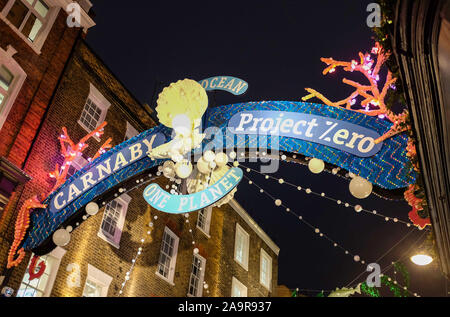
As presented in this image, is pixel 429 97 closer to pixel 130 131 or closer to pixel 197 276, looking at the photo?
pixel 130 131

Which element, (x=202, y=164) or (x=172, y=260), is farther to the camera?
(x=172, y=260)

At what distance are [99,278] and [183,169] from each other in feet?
18.9

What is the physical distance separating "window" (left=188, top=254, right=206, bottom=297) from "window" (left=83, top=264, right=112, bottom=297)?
449cm

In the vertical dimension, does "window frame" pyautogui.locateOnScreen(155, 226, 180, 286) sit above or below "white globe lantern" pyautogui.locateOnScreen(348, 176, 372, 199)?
above

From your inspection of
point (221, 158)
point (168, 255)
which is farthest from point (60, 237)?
point (168, 255)

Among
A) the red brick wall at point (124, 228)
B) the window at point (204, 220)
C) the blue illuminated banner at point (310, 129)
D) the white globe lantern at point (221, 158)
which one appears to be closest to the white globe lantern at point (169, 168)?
the white globe lantern at point (221, 158)

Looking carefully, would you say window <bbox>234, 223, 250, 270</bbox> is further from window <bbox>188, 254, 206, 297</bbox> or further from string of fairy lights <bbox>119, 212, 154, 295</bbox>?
string of fairy lights <bbox>119, 212, 154, 295</bbox>

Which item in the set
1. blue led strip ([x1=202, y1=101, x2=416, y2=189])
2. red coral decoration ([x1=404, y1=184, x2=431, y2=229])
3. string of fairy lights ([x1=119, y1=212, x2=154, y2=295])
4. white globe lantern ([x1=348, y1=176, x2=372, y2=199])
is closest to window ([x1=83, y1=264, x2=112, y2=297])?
string of fairy lights ([x1=119, y1=212, x2=154, y2=295])

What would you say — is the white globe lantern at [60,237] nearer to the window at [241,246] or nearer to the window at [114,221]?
the window at [114,221]

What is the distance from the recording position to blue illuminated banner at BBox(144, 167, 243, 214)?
6.10 meters

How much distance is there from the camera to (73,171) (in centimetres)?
1094

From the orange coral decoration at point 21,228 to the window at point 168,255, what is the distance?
562 cm

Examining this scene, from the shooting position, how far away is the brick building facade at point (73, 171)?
362 inches

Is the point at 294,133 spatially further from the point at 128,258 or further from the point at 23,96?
the point at 128,258
